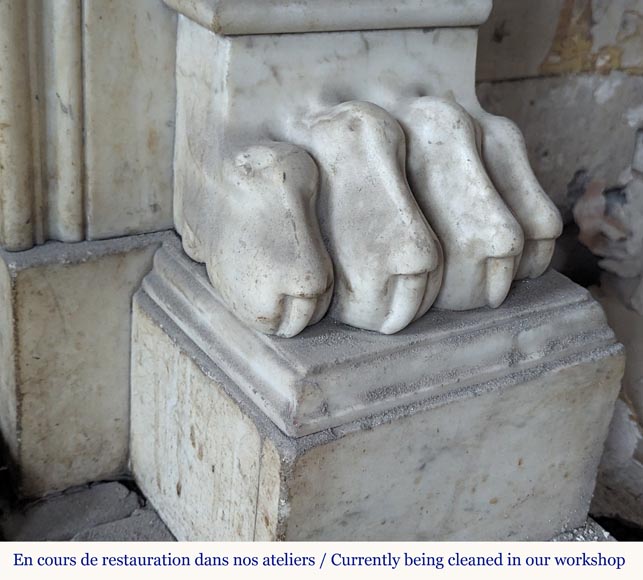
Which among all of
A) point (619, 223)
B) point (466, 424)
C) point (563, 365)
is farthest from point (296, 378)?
point (619, 223)

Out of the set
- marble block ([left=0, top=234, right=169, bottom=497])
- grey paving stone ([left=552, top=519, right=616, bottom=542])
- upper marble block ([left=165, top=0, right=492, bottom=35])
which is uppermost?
upper marble block ([left=165, top=0, right=492, bottom=35])

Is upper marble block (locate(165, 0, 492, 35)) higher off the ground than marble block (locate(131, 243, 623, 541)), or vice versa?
upper marble block (locate(165, 0, 492, 35))

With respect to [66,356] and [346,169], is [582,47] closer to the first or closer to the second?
[346,169]

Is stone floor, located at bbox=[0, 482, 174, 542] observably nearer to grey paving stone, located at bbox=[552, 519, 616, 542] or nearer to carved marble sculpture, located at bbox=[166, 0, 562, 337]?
carved marble sculpture, located at bbox=[166, 0, 562, 337]

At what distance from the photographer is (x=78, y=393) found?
1341 millimetres

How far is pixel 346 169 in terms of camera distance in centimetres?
110

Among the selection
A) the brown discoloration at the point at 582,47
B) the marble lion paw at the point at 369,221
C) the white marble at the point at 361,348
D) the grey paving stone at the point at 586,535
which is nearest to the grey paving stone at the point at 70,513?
the white marble at the point at 361,348

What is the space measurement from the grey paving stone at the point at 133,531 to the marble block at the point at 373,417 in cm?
2

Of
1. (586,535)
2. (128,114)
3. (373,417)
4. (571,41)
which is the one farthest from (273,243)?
(571,41)

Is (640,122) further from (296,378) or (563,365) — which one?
(296,378)

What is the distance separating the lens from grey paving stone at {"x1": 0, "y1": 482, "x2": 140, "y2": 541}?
52.1 inches

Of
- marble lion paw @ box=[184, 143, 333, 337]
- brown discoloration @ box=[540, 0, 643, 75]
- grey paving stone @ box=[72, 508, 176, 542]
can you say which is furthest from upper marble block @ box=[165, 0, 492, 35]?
grey paving stone @ box=[72, 508, 176, 542]

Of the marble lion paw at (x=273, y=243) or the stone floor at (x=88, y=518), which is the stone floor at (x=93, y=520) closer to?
the stone floor at (x=88, y=518)

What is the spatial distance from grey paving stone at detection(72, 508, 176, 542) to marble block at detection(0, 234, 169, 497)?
99mm
